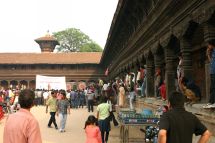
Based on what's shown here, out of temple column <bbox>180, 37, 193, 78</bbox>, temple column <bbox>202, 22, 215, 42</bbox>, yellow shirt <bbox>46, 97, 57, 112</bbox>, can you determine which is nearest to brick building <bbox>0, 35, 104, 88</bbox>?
yellow shirt <bbox>46, 97, 57, 112</bbox>

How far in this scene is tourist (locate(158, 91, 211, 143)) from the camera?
157 inches

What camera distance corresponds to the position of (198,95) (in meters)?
8.61

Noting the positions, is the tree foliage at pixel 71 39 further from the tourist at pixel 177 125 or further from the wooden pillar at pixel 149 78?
the tourist at pixel 177 125

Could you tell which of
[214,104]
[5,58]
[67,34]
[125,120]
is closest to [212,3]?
[214,104]

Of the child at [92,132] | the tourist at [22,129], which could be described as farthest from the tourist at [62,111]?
the tourist at [22,129]

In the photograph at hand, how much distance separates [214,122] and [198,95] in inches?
70.4

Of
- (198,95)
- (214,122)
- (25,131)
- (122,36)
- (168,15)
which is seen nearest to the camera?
(25,131)

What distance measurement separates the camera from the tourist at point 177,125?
3994mm

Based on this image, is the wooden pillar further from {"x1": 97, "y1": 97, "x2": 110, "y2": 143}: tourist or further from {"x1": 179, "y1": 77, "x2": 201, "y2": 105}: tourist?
{"x1": 179, "y1": 77, "x2": 201, "y2": 105}: tourist

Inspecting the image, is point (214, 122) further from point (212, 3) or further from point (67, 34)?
point (67, 34)

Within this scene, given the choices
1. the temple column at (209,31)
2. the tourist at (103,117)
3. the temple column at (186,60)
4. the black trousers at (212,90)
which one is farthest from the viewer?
the tourist at (103,117)

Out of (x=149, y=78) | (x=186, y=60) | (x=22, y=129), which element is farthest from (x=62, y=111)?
(x=22, y=129)

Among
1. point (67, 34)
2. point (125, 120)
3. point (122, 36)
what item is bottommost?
point (125, 120)

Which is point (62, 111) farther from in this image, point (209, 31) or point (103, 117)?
point (209, 31)
